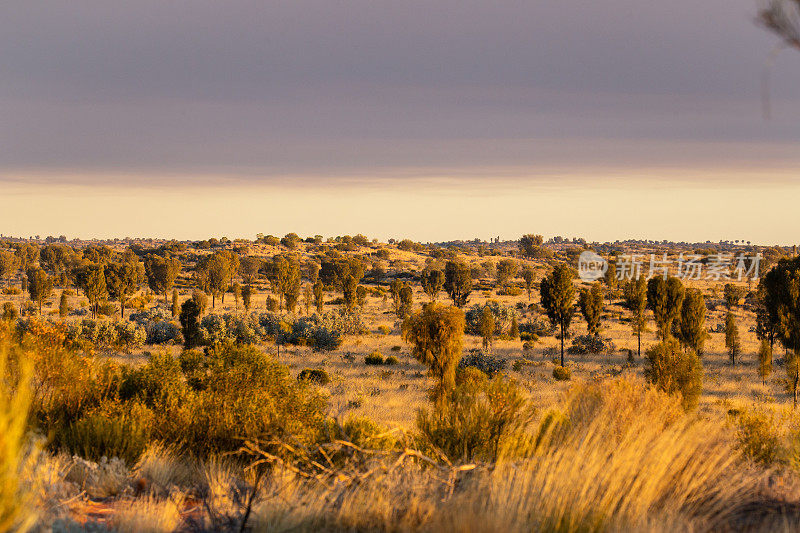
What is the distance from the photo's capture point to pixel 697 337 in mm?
45906

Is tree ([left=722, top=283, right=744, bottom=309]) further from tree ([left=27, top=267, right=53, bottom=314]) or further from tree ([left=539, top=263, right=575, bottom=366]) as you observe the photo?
tree ([left=27, top=267, right=53, bottom=314])

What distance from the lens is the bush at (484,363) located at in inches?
1620

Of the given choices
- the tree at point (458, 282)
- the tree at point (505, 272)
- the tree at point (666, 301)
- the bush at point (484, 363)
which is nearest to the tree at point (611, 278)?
the tree at point (505, 272)

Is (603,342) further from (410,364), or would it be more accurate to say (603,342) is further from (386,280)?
(386,280)

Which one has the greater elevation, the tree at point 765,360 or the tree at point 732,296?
the tree at point 732,296

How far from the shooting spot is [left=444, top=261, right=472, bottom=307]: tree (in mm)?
77062

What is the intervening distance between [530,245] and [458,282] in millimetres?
97747

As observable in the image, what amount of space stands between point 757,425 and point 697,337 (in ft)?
124

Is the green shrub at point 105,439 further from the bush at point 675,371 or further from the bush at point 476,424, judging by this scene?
the bush at point 675,371

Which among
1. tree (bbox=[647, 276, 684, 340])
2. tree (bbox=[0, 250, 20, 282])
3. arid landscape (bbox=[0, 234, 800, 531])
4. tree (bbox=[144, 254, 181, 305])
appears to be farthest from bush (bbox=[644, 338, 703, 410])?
tree (bbox=[0, 250, 20, 282])

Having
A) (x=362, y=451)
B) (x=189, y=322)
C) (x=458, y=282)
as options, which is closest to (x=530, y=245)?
(x=458, y=282)

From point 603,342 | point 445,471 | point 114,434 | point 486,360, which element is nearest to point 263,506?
point 445,471

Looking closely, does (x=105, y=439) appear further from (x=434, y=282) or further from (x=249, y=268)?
(x=249, y=268)

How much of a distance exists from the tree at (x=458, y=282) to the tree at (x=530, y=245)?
93.4 meters
